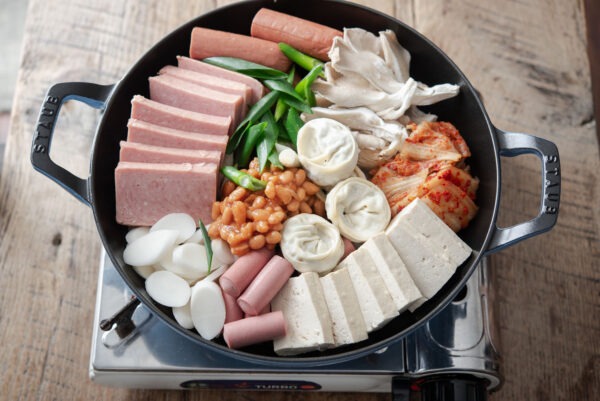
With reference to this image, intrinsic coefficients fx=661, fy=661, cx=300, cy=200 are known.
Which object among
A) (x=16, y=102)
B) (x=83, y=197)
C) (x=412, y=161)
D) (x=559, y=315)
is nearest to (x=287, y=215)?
(x=412, y=161)

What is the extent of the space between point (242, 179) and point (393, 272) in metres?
0.61

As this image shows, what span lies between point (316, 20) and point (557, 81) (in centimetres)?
114

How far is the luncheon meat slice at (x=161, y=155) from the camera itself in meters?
2.33

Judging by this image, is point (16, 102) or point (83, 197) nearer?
point (83, 197)

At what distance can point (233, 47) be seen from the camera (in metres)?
Result: 2.56

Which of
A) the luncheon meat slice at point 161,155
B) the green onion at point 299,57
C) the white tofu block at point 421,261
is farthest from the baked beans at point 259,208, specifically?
the green onion at point 299,57

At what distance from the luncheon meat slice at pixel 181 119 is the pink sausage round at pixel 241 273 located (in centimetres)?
49

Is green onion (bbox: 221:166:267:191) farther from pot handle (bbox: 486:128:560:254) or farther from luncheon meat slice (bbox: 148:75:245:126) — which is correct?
Result: pot handle (bbox: 486:128:560:254)

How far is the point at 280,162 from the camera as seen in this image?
240cm

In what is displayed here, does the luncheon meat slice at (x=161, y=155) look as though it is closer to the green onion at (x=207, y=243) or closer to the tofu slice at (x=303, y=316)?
the green onion at (x=207, y=243)

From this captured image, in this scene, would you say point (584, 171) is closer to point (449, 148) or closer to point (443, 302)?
point (449, 148)

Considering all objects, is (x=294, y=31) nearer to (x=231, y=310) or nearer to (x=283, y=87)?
(x=283, y=87)

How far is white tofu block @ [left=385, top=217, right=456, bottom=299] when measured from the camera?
88.1 inches

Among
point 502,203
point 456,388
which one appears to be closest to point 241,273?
point 456,388
